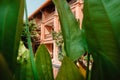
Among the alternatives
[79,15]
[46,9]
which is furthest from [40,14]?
[79,15]

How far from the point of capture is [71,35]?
0.36m

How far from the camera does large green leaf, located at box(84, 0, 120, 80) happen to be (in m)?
0.28

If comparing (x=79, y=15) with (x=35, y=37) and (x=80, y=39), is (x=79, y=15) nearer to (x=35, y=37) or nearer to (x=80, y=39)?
(x=35, y=37)

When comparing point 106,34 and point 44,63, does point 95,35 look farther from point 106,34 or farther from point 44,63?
point 44,63

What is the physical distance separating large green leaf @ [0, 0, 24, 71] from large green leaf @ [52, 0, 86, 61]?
9cm

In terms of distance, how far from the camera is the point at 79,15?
8.12m

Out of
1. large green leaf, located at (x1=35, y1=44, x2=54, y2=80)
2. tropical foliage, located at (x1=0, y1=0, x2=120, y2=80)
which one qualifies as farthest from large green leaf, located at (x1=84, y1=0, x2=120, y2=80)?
large green leaf, located at (x1=35, y1=44, x2=54, y2=80)

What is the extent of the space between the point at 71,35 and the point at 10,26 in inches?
4.6

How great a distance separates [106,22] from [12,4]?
110mm

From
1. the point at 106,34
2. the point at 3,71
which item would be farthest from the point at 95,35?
the point at 3,71

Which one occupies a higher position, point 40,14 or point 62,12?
point 40,14

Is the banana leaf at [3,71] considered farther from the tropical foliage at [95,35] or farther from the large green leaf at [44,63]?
the large green leaf at [44,63]

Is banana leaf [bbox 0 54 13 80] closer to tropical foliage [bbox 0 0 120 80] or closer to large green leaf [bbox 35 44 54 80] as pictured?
tropical foliage [bbox 0 0 120 80]

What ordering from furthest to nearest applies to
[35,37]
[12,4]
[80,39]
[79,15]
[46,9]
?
[35,37]
[46,9]
[79,15]
[80,39]
[12,4]
